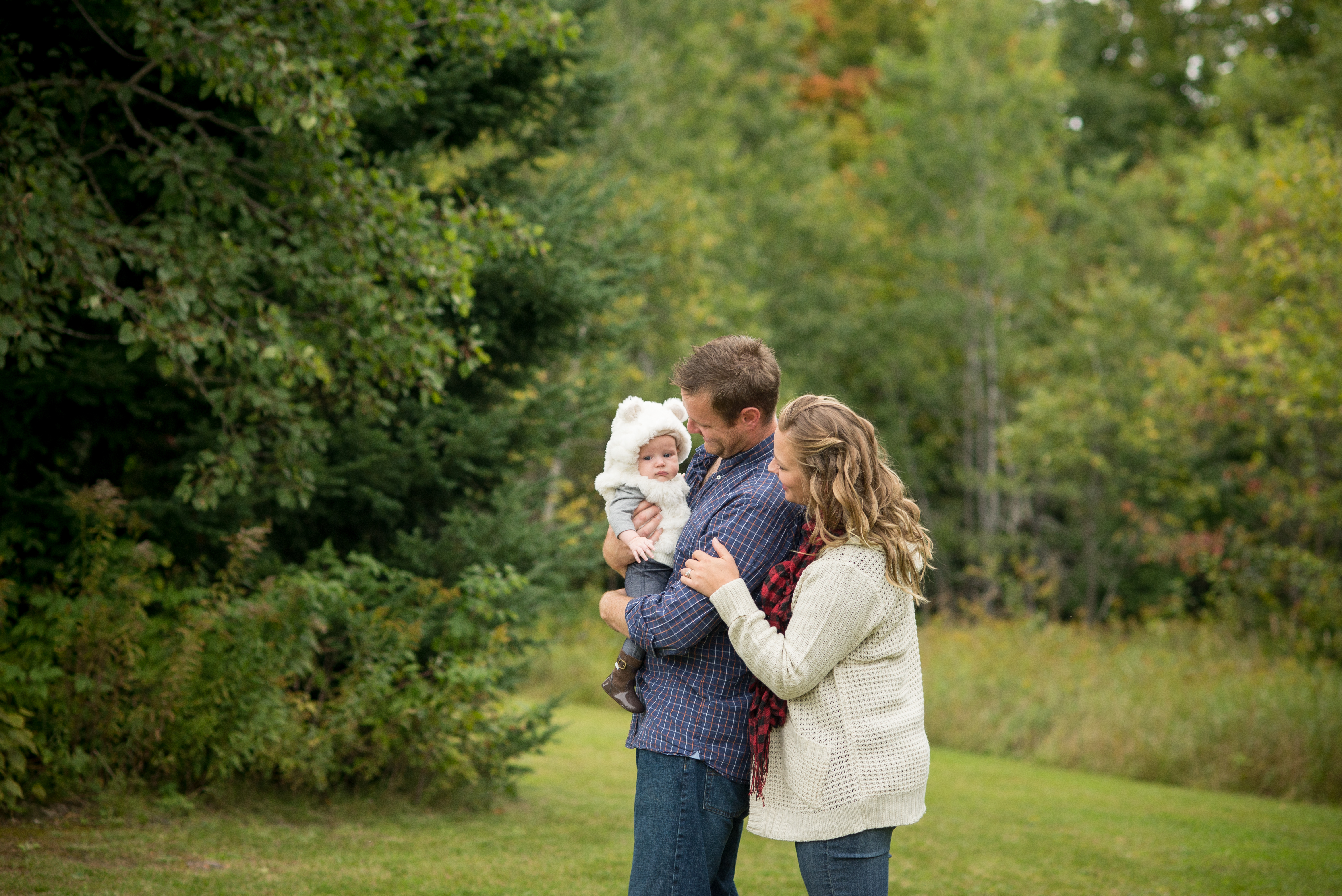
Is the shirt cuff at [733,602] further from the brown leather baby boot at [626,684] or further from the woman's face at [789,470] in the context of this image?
the brown leather baby boot at [626,684]

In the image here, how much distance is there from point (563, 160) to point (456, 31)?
8224 mm

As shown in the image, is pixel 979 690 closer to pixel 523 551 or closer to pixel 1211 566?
pixel 1211 566

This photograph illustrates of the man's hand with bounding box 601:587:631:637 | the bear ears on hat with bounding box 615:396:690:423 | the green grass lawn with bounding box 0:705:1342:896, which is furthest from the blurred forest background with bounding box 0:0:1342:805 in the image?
the man's hand with bounding box 601:587:631:637

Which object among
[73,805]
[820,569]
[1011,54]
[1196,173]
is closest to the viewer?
[820,569]

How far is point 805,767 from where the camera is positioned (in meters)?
2.60

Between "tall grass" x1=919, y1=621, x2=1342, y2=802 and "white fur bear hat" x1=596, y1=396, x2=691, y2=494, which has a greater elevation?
"white fur bear hat" x1=596, y1=396, x2=691, y2=494

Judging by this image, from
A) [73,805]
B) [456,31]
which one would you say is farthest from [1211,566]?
[73,805]

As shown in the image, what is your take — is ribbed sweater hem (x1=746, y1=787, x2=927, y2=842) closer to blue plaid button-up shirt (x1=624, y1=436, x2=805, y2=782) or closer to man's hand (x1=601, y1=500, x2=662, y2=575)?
blue plaid button-up shirt (x1=624, y1=436, x2=805, y2=782)

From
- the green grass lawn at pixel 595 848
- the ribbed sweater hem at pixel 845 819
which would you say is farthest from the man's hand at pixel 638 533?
the green grass lawn at pixel 595 848

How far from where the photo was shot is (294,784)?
20.0 ft

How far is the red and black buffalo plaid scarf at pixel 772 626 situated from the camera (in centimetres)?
263

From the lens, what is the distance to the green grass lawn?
4961 millimetres

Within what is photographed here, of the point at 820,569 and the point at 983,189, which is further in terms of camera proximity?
the point at 983,189

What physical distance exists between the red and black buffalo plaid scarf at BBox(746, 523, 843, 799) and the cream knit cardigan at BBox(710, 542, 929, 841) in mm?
→ 26
